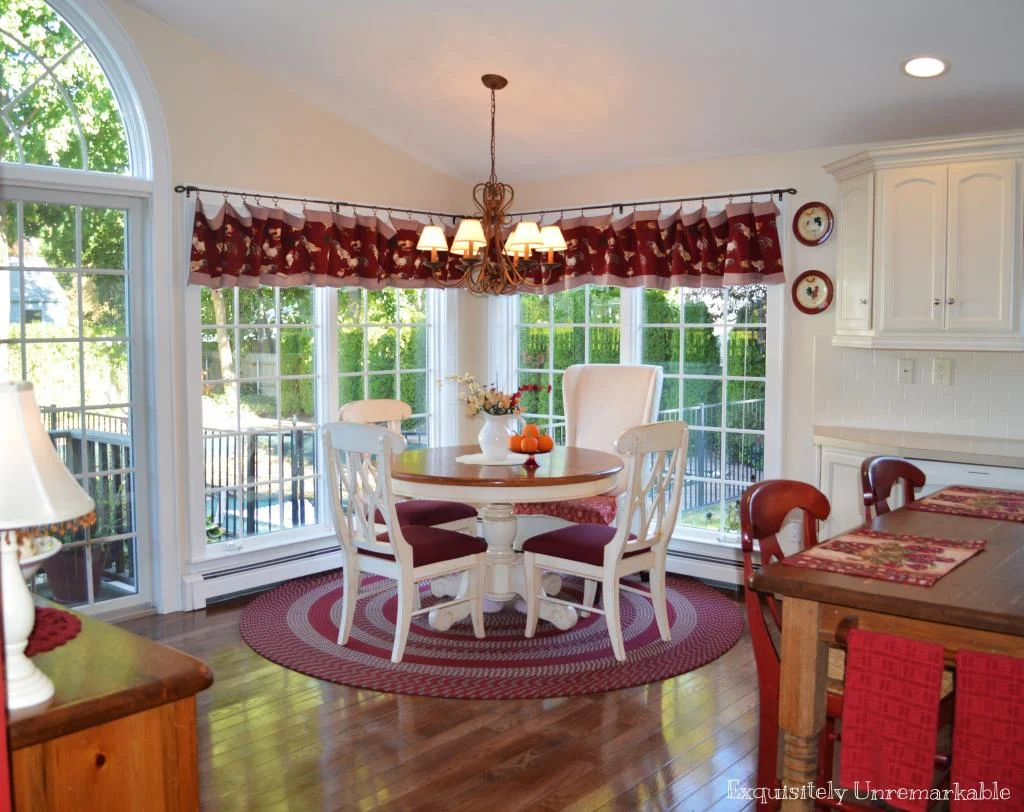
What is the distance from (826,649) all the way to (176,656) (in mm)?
1449

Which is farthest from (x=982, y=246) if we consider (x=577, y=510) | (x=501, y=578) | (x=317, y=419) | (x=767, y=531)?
(x=317, y=419)

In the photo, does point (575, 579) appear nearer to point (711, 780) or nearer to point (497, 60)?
point (711, 780)

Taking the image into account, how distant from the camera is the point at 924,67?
3990mm

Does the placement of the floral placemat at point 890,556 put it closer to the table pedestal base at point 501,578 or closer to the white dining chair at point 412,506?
the table pedestal base at point 501,578

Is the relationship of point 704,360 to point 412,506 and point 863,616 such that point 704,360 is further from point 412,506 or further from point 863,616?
point 863,616

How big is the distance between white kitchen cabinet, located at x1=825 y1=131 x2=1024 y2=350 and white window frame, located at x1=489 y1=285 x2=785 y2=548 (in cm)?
50

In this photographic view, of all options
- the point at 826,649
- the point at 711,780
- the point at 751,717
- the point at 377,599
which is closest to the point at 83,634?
the point at 826,649

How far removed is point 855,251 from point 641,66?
135 cm

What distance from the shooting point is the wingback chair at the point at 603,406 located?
501 cm

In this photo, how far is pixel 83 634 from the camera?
78.4 inches

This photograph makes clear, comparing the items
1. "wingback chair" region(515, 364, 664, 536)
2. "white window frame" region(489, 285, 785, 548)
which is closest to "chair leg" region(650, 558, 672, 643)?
"wingback chair" region(515, 364, 664, 536)

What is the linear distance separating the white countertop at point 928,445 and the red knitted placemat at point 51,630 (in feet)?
11.5

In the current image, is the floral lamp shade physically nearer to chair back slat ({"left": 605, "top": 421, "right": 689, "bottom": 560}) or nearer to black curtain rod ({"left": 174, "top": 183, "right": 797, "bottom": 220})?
chair back slat ({"left": 605, "top": 421, "right": 689, "bottom": 560})

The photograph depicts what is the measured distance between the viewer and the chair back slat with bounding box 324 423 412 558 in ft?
12.8
